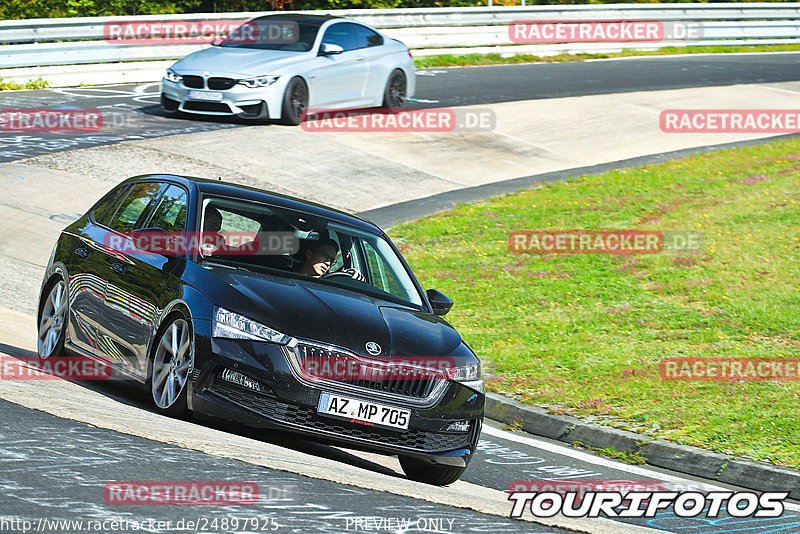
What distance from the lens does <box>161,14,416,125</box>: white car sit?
18.3 metres

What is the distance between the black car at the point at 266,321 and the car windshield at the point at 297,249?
1 cm

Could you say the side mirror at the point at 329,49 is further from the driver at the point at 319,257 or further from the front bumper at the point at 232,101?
the driver at the point at 319,257

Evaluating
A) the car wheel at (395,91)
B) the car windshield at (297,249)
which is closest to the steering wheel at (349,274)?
the car windshield at (297,249)

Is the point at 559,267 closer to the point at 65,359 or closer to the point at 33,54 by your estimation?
the point at 65,359

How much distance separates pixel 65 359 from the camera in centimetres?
848

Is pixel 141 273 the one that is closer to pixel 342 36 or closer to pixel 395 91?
pixel 342 36

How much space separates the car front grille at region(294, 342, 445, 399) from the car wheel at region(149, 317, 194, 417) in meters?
0.69

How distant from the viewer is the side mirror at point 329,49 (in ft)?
63.2

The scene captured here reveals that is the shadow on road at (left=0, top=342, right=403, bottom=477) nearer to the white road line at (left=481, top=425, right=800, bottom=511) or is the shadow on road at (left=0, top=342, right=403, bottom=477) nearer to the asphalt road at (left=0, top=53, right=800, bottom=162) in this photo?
the white road line at (left=481, top=425, right=800, bottom=511)

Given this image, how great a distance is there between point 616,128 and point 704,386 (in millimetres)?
13190

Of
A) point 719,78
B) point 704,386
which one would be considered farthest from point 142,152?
point 719,78

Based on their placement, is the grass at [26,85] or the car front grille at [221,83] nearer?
the car front grille at [221,83]

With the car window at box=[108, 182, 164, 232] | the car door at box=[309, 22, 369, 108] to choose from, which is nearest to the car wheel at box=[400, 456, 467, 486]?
the car window at box=[108, 182, 164, 232]

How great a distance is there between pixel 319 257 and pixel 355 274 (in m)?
0.36
